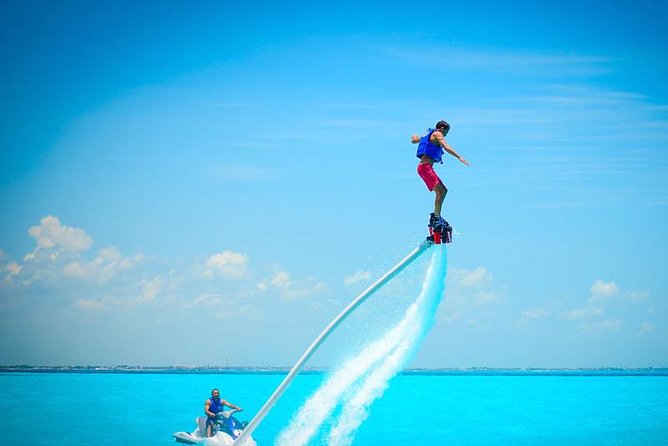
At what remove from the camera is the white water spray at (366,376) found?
23.5 m

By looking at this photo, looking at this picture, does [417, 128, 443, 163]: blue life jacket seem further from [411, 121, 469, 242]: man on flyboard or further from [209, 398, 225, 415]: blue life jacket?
[209, 398, 225, 415]: blue life jacket

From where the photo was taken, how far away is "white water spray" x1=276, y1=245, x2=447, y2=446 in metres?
23.5

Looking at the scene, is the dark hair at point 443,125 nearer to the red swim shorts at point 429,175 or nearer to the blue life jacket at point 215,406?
the red swim shorts at point 429,175

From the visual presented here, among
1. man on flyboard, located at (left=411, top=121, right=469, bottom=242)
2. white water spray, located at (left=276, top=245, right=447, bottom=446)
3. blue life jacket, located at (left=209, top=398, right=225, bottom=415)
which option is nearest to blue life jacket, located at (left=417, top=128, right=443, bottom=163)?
man on flyboard, located at (left=411, top=121, right=469, bottom=242)

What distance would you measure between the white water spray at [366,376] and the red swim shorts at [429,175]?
2.43m

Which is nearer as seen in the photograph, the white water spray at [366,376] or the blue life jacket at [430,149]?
the blue life jacket at [430,149]

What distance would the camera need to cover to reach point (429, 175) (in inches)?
777

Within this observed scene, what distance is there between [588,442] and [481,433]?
926 centimetres

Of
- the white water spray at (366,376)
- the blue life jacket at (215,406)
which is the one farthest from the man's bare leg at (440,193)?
the blue life jacket at (215,406)

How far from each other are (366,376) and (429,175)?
9053 millimetres

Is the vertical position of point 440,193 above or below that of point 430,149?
below

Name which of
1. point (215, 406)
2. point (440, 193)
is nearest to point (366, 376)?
point (440, 193)

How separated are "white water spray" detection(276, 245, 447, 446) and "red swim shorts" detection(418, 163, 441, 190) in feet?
7.96

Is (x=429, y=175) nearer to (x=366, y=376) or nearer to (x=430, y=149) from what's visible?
(x=430, y=149)
